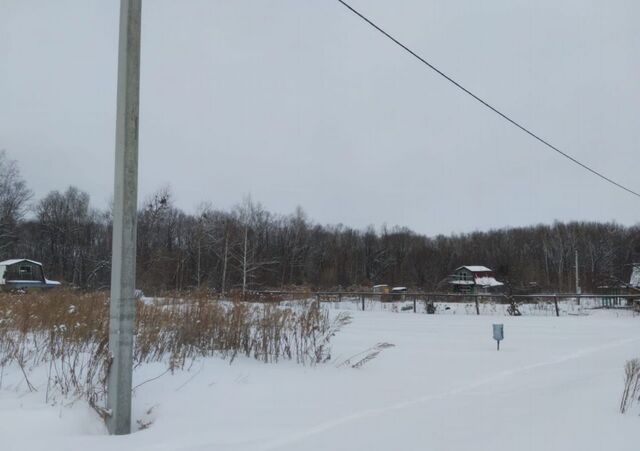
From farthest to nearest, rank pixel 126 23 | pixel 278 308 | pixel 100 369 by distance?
1. pixel 278 308
2. pixel 100 369
3. pixel 126 23

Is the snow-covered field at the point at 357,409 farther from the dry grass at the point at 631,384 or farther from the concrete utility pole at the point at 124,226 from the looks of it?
the concrete utility pole at the point at 124,226

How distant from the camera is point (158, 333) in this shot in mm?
6340

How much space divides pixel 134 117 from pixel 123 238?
107 cm

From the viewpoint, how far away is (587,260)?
81.8 meters

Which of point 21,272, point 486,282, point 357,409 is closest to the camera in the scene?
point 357,409

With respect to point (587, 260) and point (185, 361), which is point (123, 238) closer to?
point (185, 361)

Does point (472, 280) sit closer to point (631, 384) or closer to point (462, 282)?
point (462, 282)

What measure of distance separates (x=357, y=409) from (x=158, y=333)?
2.77 m

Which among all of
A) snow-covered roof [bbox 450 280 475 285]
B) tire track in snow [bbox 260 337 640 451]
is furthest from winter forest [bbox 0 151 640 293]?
tire track in snow [bbox 260 337 640 451]

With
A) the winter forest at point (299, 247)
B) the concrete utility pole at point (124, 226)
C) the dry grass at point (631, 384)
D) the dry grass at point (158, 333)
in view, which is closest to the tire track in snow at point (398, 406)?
the concrete utility pole at point (124, 226)

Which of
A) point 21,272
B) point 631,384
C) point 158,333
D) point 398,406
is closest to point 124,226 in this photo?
point 158,333

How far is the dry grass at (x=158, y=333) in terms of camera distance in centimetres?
Result: 574

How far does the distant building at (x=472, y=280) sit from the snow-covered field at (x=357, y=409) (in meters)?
57.7

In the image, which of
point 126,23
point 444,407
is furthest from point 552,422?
point 126,23
